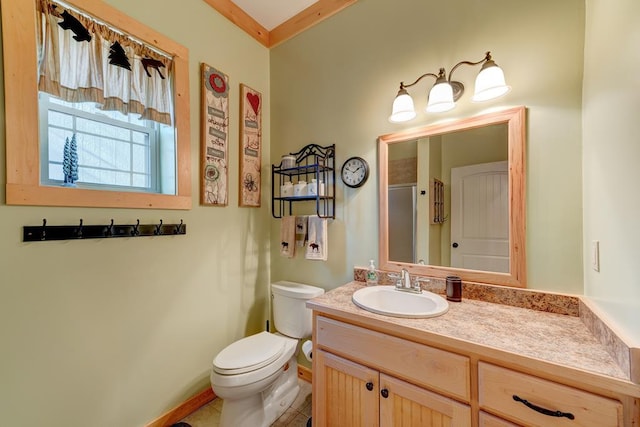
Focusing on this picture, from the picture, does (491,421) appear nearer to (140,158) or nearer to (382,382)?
(382,382)

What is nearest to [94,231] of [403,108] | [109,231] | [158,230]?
[109,231]

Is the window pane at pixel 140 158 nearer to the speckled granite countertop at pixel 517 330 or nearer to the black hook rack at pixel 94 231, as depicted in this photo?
the black hook rack at pixel 94 231

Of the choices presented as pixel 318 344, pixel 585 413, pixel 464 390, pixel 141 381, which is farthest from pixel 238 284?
pixel 585 413

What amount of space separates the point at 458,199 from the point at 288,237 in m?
1.17

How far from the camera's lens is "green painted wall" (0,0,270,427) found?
1102 millimetres

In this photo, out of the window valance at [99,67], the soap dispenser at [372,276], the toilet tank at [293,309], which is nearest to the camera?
the window valance at [99,67]

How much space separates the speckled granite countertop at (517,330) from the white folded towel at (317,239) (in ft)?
1.70

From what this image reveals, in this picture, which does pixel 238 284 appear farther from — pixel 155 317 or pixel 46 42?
pixel 46 42

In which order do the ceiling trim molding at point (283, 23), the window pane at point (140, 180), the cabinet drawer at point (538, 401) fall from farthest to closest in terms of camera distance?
1. the ceiling trim molding at point (283, 23)
2. the window pane at point (140, 180)
3. the cabinet drawer at point (538, 401)

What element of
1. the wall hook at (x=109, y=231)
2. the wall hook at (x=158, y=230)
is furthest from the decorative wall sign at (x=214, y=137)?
the wall hook at (x=109, y=231)

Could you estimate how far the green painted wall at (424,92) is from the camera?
115 centimetres

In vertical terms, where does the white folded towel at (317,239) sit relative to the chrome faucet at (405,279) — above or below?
above

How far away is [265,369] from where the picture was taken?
140cm

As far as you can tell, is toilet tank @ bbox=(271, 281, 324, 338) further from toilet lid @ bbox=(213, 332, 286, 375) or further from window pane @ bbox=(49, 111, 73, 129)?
window pane @ bbox=(49, 111, 73, 129)
